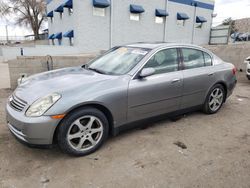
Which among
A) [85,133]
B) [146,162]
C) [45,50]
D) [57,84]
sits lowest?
[146,162]

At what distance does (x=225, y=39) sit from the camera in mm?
21453

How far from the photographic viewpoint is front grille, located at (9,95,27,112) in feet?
8.40

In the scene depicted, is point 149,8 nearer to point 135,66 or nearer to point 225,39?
point 225,39

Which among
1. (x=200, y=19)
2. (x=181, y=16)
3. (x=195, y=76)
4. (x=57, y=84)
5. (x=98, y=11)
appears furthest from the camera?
(x=200, y=19)

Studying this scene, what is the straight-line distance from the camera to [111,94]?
9.23ft

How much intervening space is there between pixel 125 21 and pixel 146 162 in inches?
612

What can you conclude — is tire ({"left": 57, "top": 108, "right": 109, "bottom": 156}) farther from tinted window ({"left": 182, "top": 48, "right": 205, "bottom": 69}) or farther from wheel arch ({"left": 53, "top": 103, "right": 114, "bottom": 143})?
tinted window ({"left": 182, "top": 48, "right": 205, "bottom": 69})

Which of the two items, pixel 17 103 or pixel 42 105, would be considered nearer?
pixel 42 105

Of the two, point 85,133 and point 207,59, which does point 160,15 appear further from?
point 85,133

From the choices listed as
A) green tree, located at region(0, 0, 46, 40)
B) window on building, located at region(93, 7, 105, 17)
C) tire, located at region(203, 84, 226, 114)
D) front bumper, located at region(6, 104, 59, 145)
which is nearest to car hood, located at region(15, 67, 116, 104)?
front bumper, located at region(6, 104, 59, 145)

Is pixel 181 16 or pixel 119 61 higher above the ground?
pixel 181 16

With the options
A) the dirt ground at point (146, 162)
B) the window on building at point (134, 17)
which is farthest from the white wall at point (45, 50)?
the dirt ground at point (146, 162)

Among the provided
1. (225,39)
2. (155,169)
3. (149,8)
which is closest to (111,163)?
(155,169)

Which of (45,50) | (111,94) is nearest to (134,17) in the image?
(45,50)
